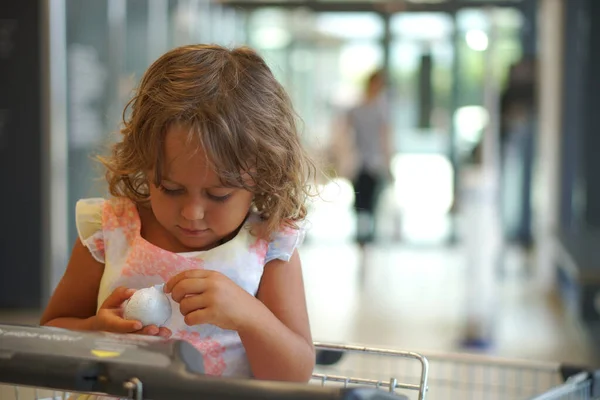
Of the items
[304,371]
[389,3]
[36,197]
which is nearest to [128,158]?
[304,371]

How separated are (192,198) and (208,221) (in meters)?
0.06

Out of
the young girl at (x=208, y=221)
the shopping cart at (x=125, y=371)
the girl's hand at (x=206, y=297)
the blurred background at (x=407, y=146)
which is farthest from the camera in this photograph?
the blurred background at (x=407, y=146)

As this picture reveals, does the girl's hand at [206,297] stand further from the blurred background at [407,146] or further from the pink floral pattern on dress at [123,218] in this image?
the blurred background at [407,146]

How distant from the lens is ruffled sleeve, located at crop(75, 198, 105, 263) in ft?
5.33

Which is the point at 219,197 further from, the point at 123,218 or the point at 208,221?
the point at 123,218

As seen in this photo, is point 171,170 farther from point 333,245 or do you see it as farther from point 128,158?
point 333,245

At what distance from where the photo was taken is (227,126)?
1.45 m

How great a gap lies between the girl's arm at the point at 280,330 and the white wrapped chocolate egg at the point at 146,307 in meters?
0.12

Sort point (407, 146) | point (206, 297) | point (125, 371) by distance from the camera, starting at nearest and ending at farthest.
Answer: point (125, 371)
point (206, 297)
point (407, 146)

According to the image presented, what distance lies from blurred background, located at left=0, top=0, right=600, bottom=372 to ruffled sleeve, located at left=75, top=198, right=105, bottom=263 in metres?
0.43

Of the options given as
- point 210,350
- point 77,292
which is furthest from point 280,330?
point 77,292

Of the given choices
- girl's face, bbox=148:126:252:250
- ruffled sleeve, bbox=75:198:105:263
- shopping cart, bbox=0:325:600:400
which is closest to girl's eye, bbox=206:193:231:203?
girl's face, bbox=148:126:252:250

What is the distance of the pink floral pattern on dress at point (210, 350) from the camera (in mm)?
1562

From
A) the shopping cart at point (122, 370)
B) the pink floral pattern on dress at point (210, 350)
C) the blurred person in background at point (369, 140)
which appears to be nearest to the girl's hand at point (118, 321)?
the pink floral pattern on dress at point (210, 350)
